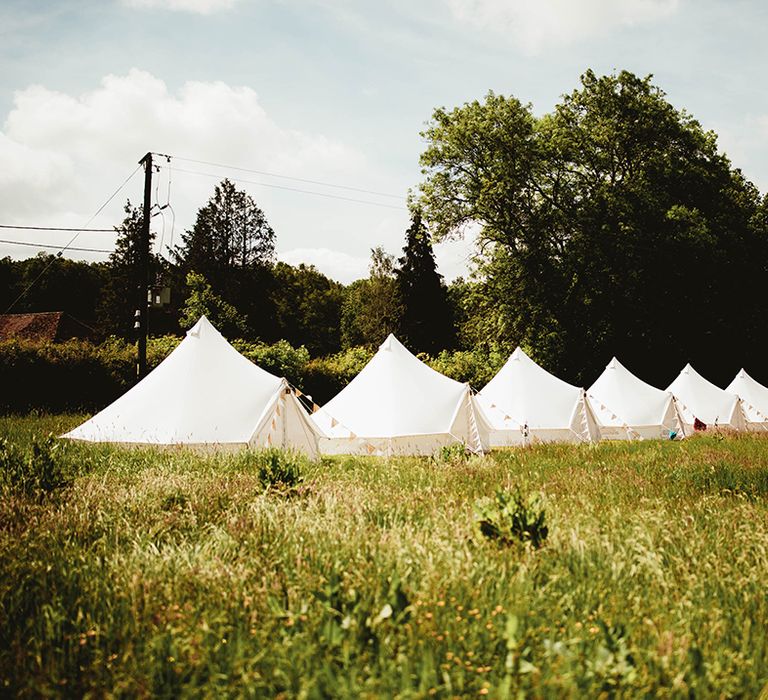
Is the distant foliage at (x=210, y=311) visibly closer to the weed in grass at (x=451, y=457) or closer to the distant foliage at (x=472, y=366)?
the distant foliage at (x=472, y=366)

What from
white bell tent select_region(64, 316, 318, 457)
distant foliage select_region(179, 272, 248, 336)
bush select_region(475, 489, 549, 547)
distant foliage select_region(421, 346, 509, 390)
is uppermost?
distant foliage select_region(179, 272, 248, 336)

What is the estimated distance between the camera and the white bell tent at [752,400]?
25.2 meters

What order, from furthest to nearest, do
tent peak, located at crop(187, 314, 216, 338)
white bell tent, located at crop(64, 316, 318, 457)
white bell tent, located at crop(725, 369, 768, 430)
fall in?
white bell tent, located at crop(725, 369, 768, 430), tent peak, located at crop(187, 314, 216, 338), white bell tent, located at crop(64, 316, 318, 457)

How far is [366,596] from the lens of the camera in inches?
124

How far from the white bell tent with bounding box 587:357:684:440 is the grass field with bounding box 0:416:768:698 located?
14017 mm

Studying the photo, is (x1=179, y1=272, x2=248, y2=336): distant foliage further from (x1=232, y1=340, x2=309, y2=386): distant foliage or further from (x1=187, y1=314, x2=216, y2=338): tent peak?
(x1=187, y1=314, x2=216, y2=338): tent peak

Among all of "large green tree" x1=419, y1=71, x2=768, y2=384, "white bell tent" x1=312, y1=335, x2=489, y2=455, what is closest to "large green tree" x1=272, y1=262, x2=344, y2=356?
"large green tree" x1=419, y1=71, x2=768, y2=384

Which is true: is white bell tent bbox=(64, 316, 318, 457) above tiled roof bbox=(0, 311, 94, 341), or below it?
below

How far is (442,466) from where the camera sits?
8289mm

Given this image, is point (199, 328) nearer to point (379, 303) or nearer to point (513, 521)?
point (513, 521)

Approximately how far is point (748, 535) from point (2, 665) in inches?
184

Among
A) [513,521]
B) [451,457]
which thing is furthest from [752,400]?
[513,521]

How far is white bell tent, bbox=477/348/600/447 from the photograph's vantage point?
1728 centimetres

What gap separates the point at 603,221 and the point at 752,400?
9.95 metres
